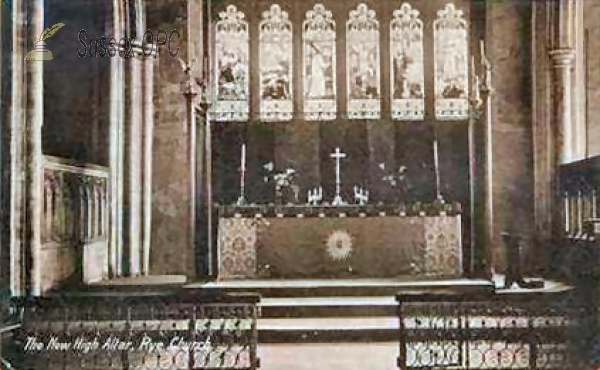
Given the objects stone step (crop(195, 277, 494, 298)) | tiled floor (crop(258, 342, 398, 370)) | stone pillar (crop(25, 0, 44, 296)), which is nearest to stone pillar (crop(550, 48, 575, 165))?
stone step (crop(195, 277, 494, 298))

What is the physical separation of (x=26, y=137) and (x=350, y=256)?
15.8ft

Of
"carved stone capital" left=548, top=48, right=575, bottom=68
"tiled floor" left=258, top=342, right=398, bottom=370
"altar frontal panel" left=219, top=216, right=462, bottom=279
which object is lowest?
"tiled floor" left=258, top=342, right=398, bottom=370

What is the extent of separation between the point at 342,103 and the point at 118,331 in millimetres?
9178

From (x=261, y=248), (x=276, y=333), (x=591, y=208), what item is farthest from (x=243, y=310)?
(x=591, y=208)

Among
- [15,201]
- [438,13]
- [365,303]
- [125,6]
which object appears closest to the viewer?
[15,201]

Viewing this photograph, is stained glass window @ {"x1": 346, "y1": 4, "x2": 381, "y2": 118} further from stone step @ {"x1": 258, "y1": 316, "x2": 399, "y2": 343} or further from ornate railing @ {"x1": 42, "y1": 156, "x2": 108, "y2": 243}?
stone step @ {"x1": 258, "y1": 316, "x2": 399, "y2": 343}

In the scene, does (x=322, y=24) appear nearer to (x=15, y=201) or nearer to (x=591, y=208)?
(x=591, y=208)

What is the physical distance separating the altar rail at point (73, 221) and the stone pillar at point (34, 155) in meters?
1.41

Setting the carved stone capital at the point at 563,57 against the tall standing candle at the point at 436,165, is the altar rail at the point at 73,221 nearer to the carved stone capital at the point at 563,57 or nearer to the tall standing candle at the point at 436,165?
the tall standing candle at the point at 436,165

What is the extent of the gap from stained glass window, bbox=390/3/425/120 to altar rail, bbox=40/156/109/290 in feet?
17.0

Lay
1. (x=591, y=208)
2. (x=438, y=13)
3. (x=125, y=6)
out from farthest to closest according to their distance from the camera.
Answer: (x=438, y=13)
(x=125, y=6)
(x=591, y=208)

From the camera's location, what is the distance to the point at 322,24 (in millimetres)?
15516

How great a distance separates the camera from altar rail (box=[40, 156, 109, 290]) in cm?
1085

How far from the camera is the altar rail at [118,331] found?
6672 millimetres
